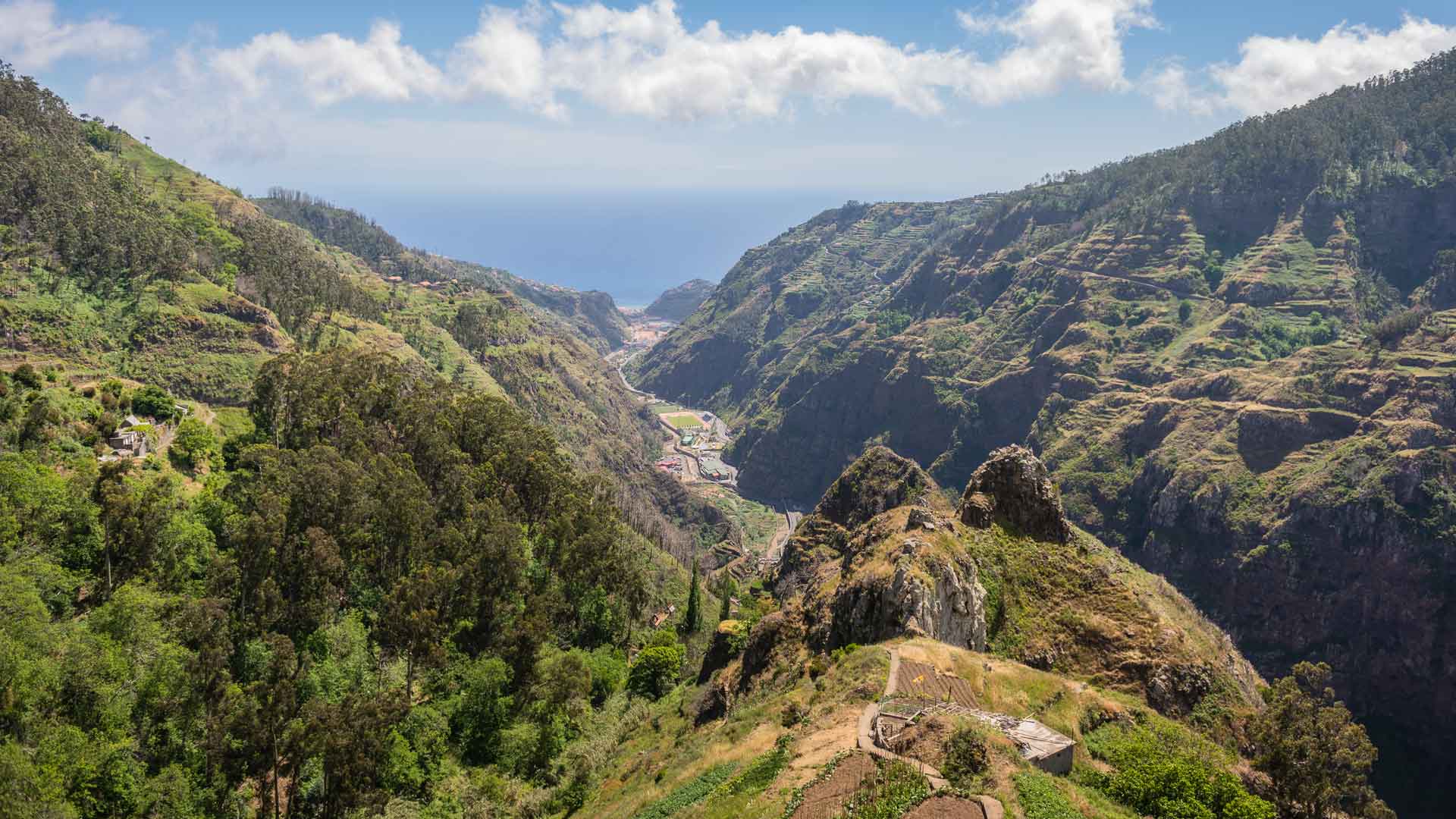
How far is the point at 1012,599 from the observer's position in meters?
50.6

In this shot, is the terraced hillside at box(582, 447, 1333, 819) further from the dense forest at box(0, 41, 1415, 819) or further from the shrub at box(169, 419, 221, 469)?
the shrub at box(169, 419, 221, 469)

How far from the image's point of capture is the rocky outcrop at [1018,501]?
58.9 meters

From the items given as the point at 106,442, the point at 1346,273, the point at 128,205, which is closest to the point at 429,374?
the point at 128,205

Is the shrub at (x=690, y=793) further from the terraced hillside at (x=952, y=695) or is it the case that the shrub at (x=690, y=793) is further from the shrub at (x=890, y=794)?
the shrub at (x=890, y=794)

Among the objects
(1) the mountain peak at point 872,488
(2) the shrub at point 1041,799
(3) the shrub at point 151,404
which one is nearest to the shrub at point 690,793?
(2) the shrub at point 1041,799

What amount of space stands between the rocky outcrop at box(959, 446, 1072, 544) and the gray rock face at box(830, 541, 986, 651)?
40.1 ft

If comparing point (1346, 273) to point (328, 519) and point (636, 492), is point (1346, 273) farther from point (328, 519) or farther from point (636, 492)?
point (328, 519)

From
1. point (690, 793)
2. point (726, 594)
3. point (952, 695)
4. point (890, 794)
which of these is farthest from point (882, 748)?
point (726, 594)

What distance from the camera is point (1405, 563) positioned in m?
118

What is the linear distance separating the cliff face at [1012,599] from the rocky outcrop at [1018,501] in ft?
0.27

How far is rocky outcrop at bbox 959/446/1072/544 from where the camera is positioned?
5894cm

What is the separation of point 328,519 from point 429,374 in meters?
68.9

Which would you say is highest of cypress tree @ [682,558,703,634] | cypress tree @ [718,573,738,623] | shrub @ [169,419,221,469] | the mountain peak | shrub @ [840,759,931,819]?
shrub @ [169,419,221,469]

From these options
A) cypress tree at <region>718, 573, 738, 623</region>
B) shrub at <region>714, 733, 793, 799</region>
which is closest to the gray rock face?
shrub at <region>714, 733, 793, 799</region>
